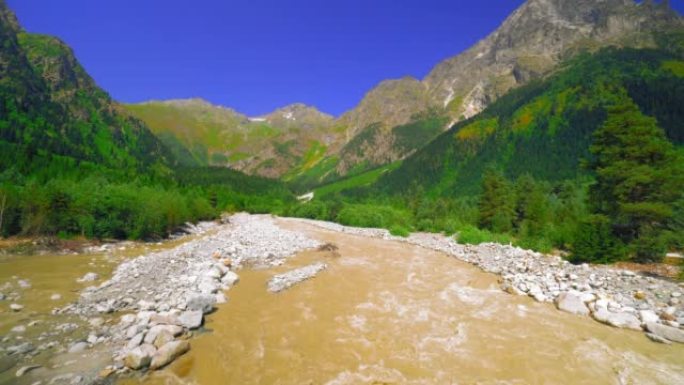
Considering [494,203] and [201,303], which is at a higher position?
[494,203]

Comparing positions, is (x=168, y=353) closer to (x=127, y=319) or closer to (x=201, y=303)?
(x=127, y=319)

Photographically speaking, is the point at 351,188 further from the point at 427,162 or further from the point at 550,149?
the point at 550,149

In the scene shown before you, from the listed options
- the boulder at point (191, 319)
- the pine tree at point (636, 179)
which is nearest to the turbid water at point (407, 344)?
the boulder at point (191, 319)

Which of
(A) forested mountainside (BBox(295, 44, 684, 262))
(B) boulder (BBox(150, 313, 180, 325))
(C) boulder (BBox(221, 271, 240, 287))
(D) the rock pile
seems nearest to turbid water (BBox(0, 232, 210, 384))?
(D) the rock pile

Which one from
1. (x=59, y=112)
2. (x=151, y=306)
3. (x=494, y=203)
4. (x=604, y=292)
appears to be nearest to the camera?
(x=151, y=306)

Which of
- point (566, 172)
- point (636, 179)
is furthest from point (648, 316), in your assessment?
point (566, 172)

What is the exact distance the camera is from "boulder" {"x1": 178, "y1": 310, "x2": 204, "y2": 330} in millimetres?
10289

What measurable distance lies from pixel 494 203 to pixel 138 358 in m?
43.8

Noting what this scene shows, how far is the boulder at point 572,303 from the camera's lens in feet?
41.5

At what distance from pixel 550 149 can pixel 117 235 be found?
124 m

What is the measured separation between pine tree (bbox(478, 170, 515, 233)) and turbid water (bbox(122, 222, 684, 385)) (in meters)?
28.4

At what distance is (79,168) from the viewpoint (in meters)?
78.1

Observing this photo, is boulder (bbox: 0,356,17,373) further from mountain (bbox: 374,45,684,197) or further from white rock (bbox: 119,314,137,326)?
mountain (bbox: 374,45,684,197)

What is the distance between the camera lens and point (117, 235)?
106 ft
